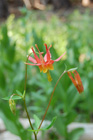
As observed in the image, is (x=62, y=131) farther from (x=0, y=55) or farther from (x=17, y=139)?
(x=0, y=55)

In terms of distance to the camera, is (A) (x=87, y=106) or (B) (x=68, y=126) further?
(A) (x=87, y=106)

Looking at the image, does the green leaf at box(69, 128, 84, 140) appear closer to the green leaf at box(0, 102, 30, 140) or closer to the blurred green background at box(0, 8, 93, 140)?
the blurred green background at box(0, 8, 93, 140)

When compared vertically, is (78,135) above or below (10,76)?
below

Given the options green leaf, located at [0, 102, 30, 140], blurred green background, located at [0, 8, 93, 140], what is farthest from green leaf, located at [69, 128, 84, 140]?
green leaf, located at [0, 102, 30, 140]

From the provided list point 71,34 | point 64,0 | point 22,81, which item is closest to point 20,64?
point 22,81

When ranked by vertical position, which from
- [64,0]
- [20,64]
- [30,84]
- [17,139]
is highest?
[64,0]

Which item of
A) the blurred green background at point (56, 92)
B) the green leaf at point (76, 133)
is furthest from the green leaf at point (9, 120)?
the green leaf at point (76, 133)

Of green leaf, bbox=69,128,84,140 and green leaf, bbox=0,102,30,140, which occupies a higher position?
green leaf, bbox=0,102,30,140

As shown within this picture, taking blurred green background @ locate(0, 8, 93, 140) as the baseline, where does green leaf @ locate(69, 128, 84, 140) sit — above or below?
below
